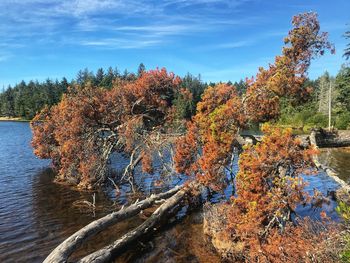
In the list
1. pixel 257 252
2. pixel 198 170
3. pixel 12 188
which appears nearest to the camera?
pixel 257 252

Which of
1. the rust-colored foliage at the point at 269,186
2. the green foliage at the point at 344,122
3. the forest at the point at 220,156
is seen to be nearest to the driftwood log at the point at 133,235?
the forest at the point at 220,156

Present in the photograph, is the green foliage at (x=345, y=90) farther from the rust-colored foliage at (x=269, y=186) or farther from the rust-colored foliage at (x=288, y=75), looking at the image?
the rust-colored foliage at (x=269, y=186)

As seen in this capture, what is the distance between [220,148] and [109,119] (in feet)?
36.7

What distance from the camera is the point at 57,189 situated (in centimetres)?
2314

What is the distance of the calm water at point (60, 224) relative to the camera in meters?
12.9

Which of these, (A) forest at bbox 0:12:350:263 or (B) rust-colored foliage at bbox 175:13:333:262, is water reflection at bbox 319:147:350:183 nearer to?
(A) forest at bbox 0:12:350:263

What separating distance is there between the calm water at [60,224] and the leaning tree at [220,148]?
34.9 inches

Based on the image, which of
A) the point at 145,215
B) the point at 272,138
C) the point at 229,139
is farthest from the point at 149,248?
the point at 272,138

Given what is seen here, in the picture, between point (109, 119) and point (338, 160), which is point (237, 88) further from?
point (109, 119)

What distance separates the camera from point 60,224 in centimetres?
1623

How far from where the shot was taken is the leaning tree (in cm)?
1069

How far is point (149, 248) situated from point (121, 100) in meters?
11.1

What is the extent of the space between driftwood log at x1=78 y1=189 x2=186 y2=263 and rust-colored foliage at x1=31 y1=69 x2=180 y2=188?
3.75 meters

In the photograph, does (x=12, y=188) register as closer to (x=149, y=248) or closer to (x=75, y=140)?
(x=75, y=140)
